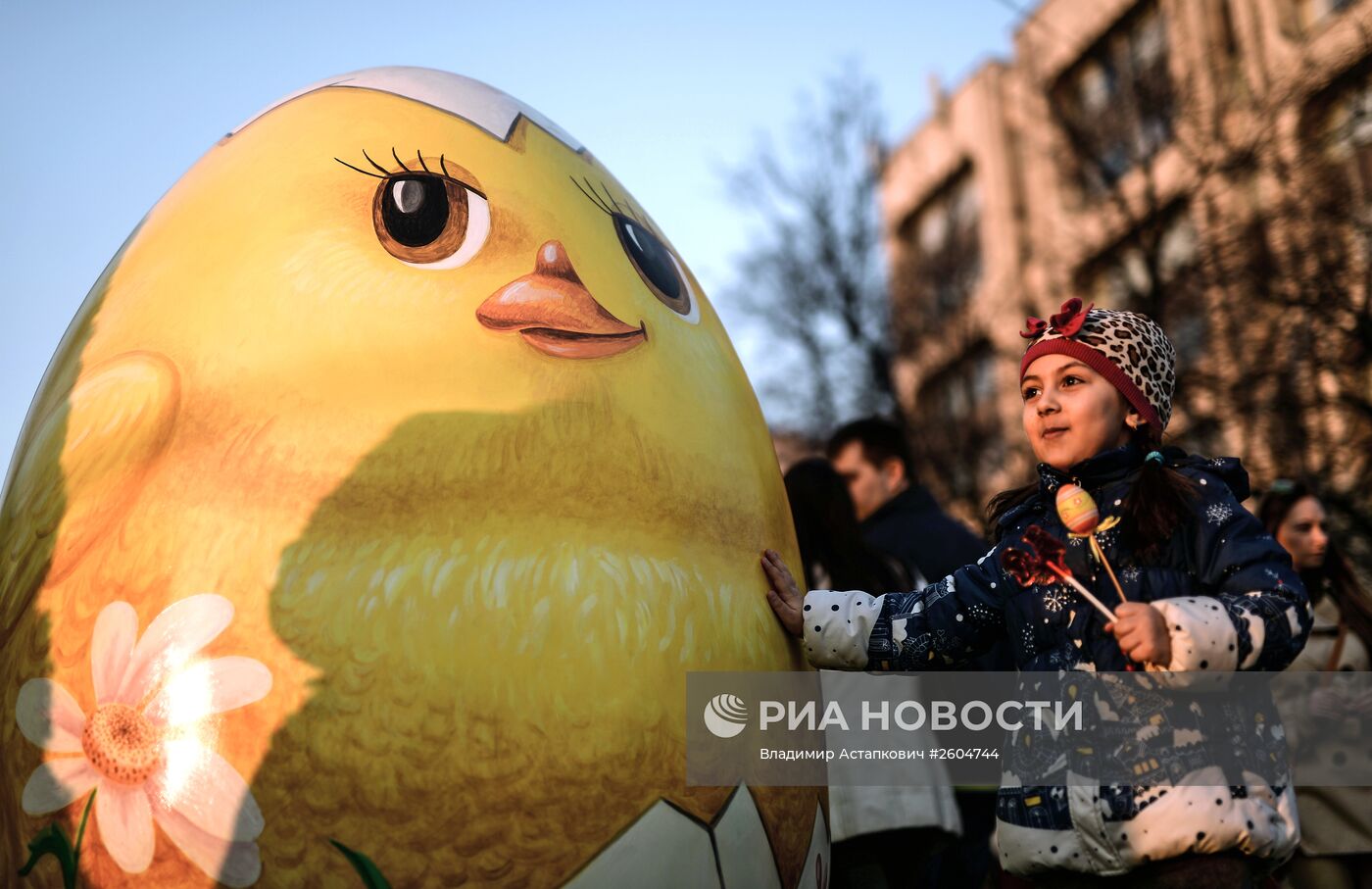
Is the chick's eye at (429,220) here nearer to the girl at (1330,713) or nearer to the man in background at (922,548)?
the man in background at (922,548)

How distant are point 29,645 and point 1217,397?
35.7 ft

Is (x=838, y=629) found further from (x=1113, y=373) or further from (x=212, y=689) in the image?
(x=212, y=689)

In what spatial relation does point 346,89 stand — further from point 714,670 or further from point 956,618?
point 956,618

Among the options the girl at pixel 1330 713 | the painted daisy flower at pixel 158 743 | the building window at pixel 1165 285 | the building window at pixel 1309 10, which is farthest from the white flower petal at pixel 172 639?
the building window at pixel 1309 10

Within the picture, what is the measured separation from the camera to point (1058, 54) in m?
18.7

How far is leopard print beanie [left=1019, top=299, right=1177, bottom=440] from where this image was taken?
8.85 ft

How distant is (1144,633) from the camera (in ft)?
7.51

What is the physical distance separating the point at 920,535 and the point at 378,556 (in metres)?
2.61

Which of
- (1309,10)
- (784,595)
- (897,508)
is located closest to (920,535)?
(897,508)

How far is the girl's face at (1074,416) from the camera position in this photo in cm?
269

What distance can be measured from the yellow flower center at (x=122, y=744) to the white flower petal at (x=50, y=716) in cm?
3

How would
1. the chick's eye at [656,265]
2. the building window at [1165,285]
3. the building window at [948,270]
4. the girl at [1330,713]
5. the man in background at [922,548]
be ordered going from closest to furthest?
1. the chick's eye at [656,265]
2. the man in background at [922,548]
3. the girl at [1330,713]
4. the building window at [1165,285]
5. the building window at [948,270]

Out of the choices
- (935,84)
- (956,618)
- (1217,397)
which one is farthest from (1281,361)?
(935,84)

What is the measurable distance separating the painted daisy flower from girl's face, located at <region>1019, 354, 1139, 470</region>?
63.9 inches
